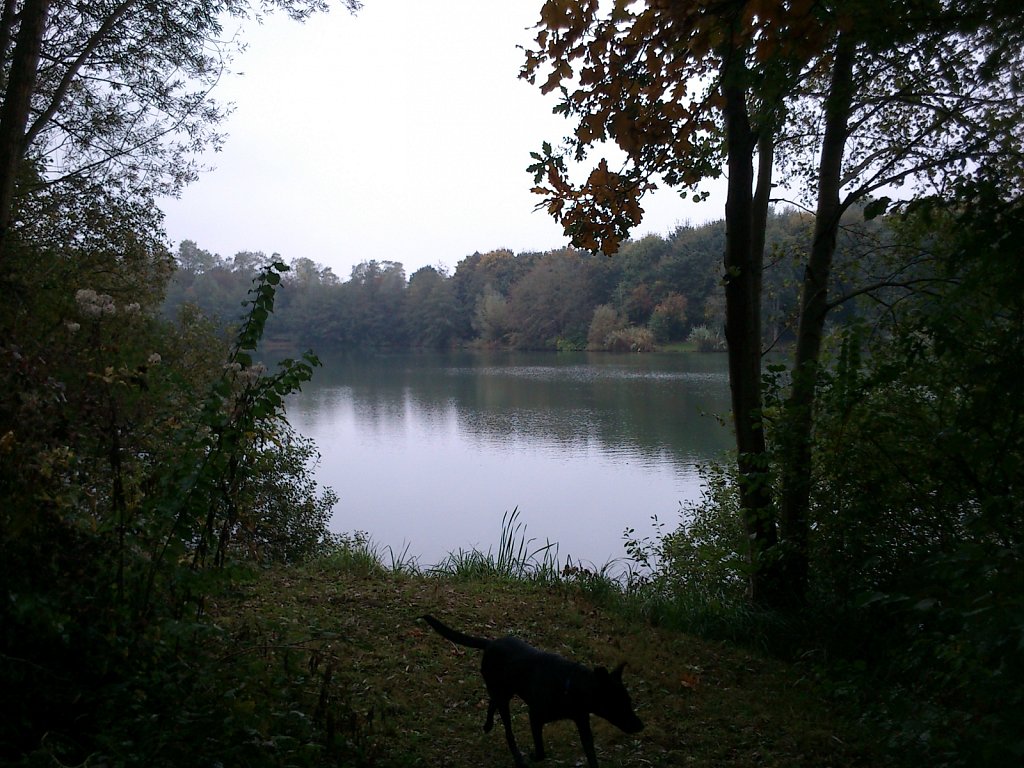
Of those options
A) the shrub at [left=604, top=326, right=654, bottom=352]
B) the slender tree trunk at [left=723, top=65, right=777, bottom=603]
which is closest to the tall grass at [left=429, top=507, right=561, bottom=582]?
the slender tree trunk at [left=723, top=65, right=777, bottom=603]

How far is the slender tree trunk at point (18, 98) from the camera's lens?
152 inches

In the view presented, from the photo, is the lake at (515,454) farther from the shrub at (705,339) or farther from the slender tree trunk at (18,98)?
the shrub at (705,339)

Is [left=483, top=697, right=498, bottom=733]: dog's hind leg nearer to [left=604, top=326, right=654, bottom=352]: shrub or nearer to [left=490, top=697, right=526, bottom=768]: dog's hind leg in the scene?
[left=490, top=697, right=526, bottom=768]: dog's hind leg

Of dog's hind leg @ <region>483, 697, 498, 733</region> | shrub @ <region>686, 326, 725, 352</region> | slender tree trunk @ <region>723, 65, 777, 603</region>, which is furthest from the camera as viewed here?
shrub @ <region>686, 326, 725, 352</region>

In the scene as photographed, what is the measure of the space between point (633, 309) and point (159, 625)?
4752 cm

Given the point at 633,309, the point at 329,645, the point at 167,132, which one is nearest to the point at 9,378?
the point at 329,645

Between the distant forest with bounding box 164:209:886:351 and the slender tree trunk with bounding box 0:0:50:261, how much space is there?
97.6 ft

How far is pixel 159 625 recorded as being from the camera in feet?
8.03

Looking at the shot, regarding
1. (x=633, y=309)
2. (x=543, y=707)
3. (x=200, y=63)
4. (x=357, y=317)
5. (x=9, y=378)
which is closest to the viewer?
(x=9, y=378)

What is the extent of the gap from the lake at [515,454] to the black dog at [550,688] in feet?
13.0

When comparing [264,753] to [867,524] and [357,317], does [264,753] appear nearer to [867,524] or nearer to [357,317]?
[867,524]

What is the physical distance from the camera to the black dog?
2.64 meters

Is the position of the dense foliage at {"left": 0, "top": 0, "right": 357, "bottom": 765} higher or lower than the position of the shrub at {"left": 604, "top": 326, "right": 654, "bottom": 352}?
lower

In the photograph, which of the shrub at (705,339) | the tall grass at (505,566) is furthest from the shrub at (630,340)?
the tall grass at (505,566)
